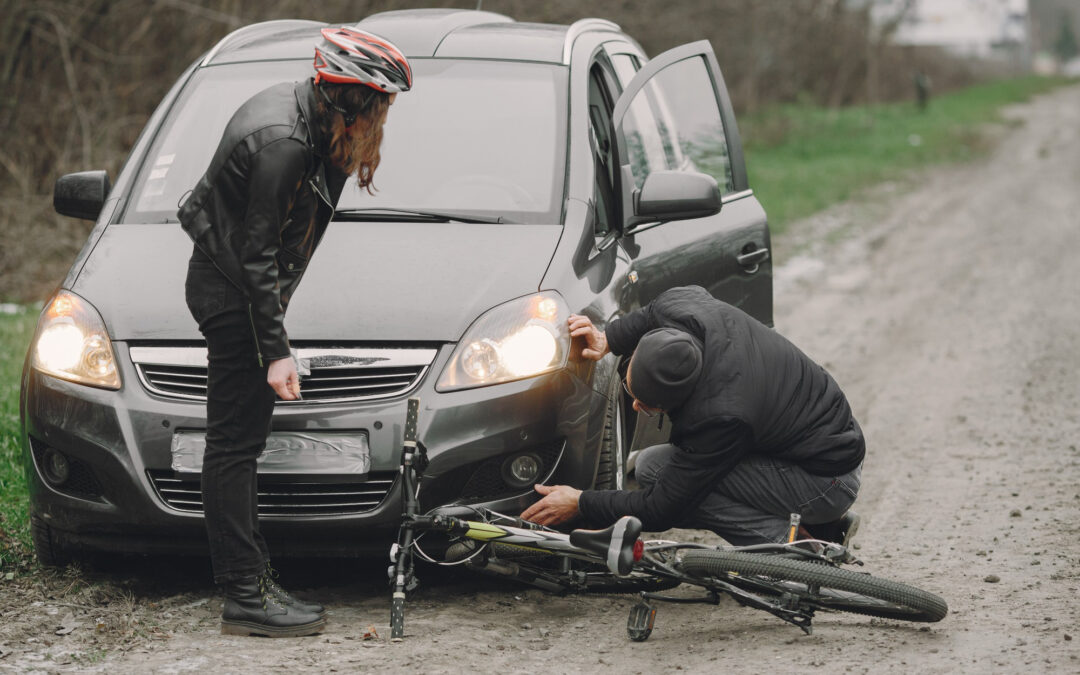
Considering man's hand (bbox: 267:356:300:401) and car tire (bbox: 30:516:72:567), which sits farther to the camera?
car tire (bbox: 30:516:72:567)

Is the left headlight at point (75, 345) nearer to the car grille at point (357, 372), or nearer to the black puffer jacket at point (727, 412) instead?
the car grille at point (357, 372)

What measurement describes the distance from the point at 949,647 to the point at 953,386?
4.28m

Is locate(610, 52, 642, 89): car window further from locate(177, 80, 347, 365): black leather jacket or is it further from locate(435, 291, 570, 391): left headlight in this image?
locate(177, 80, 347, 365): black leather jacket

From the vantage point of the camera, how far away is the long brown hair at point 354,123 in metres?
3.92

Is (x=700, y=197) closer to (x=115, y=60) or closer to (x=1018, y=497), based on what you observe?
(x=1018, y=497)

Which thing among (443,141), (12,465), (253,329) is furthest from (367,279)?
(12,465)

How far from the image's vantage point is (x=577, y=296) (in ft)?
15.0

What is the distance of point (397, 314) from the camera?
4.31 metres

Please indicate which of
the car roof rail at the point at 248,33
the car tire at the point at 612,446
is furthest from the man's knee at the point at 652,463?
the car roof rail at the point at 248,33

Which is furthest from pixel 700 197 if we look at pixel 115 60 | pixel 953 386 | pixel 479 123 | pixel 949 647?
pixel 115 60

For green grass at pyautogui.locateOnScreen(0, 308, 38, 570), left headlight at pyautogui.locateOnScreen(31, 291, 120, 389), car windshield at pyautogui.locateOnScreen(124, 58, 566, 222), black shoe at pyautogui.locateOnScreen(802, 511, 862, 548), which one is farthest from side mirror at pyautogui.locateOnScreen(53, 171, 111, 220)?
black shoe at pyautogui.locateOnScreen(802, 511, 862, 548)

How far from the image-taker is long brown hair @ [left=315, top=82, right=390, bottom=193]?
3924mm

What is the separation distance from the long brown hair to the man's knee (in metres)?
1.48

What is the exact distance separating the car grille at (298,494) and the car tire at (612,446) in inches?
29.6
